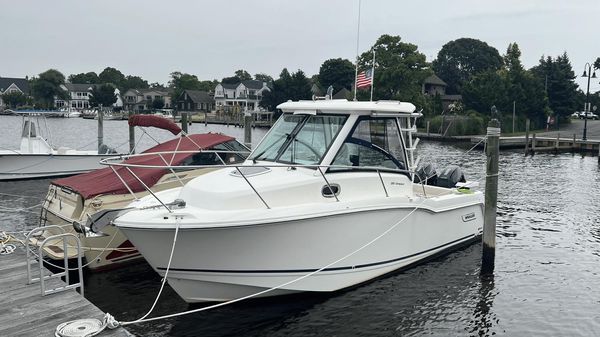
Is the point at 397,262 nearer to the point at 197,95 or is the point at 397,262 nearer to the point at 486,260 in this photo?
the point at 486,260

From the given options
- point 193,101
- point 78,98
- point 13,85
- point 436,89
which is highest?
point 13,85

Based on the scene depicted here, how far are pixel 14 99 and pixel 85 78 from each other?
38.7 meters

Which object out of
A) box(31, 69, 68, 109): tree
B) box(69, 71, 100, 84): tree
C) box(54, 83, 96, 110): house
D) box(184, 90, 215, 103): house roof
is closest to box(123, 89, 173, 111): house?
box(54, 83, 96, 110): house

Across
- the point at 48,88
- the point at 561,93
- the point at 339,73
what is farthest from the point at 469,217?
the point at 48,88

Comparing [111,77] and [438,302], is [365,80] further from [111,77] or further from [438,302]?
[111,77]

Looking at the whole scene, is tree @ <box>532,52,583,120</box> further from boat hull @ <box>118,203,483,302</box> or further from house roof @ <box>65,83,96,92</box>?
house roof @ <box>65,83,96,92</box>

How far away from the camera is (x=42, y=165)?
21.8 m

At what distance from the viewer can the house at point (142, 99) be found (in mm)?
116312

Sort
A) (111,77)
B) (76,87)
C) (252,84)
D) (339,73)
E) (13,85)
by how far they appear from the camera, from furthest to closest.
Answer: (111,77) < (13,85) < (76,87) < (252,84) < (339,73)

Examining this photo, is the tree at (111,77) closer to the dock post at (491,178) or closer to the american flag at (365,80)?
the american flag at (365,80)

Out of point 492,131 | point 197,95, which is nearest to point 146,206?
point 492,131

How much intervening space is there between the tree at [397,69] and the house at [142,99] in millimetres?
68950

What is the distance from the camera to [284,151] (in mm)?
8820

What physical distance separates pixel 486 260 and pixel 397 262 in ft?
6.76
